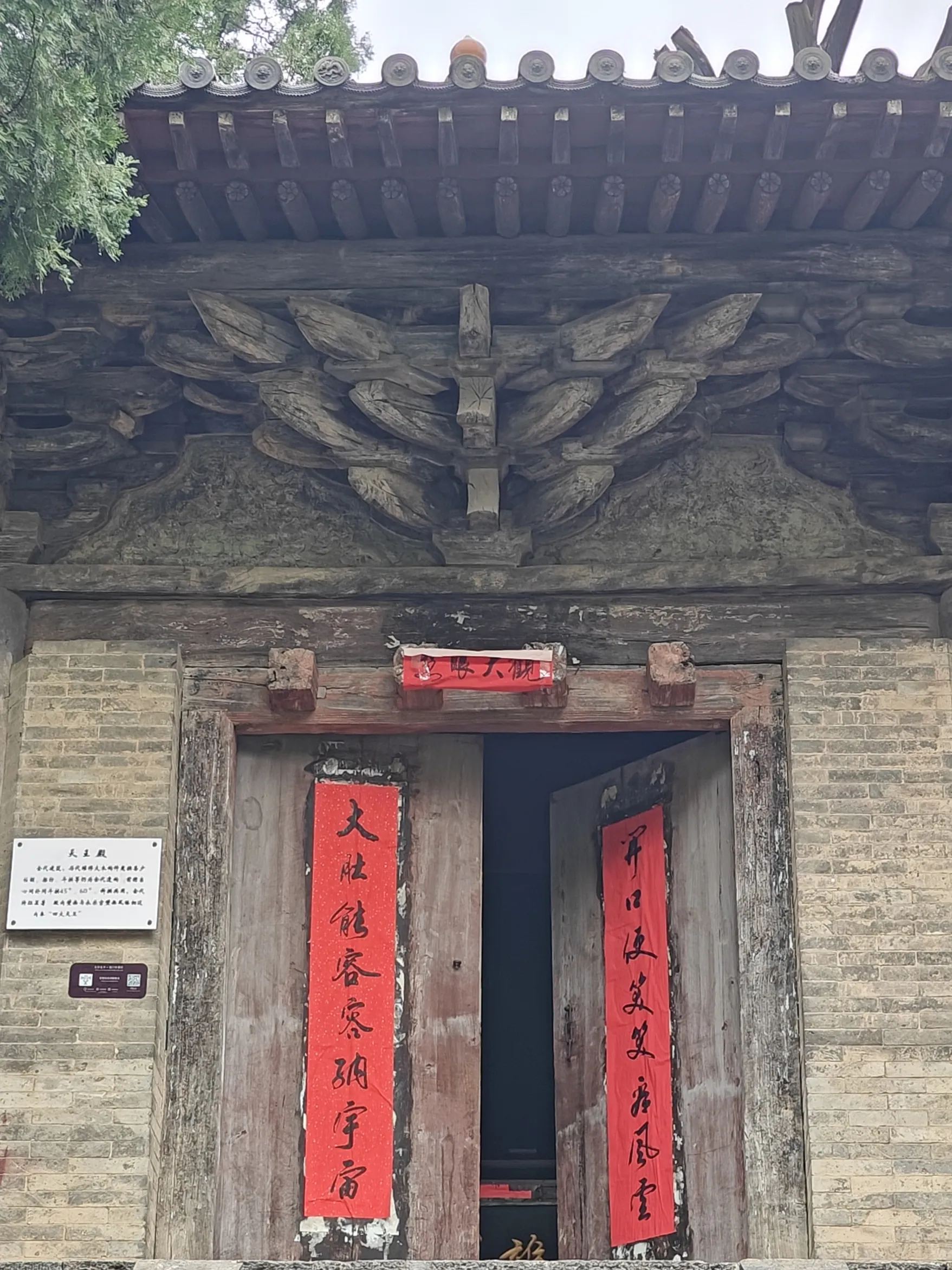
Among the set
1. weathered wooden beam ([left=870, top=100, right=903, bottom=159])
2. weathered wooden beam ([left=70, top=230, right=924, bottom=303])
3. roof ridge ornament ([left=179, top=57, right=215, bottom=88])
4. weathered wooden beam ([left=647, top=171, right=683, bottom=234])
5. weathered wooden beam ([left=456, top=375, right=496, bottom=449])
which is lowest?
weathered wooden beam ([left=456, top=375, right=496, bottom=449])

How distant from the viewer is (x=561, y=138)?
543 cm

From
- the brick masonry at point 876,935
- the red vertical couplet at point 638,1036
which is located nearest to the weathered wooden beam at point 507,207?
the brick masonry at point 876,935

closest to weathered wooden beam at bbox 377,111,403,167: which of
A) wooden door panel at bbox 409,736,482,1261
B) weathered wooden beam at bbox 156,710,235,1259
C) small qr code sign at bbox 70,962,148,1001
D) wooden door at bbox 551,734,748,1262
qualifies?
weathered wooden beam at bbox 156,710,235,1259

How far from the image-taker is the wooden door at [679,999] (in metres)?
6.13

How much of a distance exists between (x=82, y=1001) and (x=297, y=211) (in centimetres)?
273

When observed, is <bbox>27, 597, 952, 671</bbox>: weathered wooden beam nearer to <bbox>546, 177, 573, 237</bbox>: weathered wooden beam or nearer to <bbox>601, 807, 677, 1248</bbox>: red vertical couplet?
<bbox>601, 807, 677, 1248</bbox>: red vertical couplet

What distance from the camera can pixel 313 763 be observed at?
6.51 m

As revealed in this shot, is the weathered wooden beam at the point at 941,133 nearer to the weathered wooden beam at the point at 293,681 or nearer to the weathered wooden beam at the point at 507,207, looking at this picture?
the weathered wooden beam at the point at 507,207

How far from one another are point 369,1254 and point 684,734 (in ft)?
7.86

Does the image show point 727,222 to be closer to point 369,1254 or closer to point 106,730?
point 106,730

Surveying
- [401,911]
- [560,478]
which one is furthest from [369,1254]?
[560,478]

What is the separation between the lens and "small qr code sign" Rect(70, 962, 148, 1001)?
588 cm

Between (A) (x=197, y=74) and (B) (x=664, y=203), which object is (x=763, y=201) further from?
(A) (x=197, y=74)

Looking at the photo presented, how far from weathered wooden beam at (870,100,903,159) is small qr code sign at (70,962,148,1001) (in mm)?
3560
